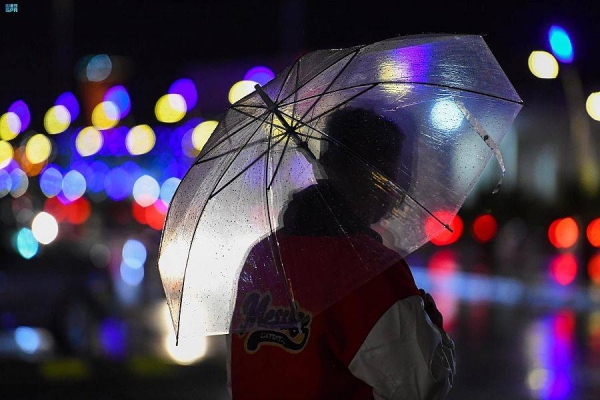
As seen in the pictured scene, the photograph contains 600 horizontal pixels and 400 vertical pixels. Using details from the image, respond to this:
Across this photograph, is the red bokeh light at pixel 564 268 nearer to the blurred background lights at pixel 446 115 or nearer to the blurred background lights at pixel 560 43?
the blurred background lights at pixel 560 43

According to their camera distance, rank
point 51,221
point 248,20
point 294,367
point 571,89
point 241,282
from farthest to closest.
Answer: point 248,20 → point 571,89 → point 51,221 → point 241,282 → point 294,367

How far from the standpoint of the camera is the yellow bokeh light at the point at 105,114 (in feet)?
137

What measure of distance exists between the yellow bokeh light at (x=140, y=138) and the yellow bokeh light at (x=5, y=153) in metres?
6.73

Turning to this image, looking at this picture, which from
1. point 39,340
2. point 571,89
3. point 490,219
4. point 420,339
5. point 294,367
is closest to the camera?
point 420,339

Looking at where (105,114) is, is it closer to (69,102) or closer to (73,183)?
(69,102)

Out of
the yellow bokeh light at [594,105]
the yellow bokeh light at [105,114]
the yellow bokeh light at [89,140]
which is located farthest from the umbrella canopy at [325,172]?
the yellow bokeh light at [89,140]

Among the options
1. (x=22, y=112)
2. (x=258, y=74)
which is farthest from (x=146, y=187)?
(x=258, y=74)

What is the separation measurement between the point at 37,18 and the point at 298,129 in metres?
8.89

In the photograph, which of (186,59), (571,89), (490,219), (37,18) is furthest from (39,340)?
(186,59)

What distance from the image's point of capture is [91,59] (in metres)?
36.0

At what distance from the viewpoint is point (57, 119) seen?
4666 centimetres

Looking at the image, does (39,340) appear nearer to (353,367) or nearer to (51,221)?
(51,221)

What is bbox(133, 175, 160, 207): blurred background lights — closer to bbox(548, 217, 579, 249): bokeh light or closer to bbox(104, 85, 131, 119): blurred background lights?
bbox(104, 85, 131, 119): blurred background lights

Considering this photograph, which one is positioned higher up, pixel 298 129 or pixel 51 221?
pixel 51 221
